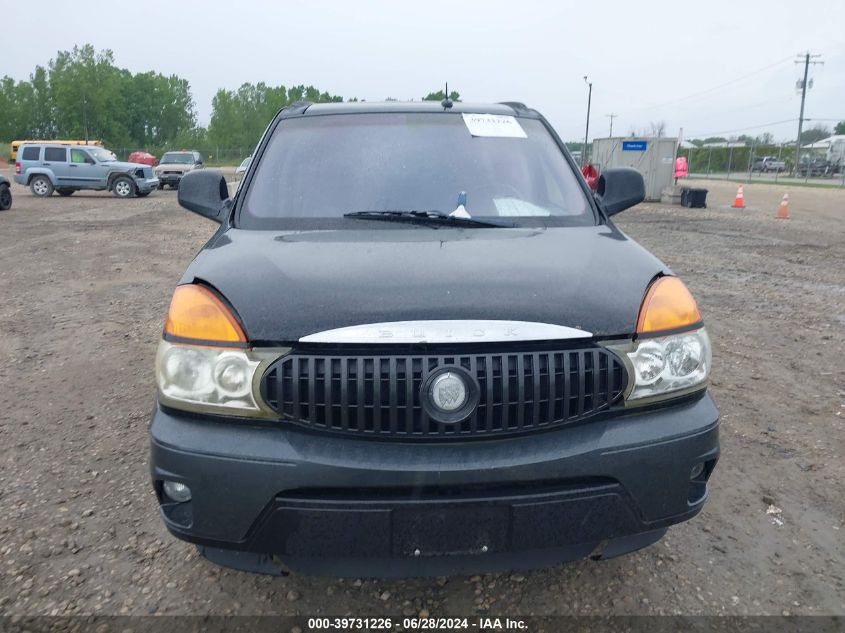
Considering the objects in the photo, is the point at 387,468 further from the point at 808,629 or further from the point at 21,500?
the point at 21,500

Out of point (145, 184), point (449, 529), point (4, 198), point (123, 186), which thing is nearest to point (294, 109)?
point (449, 529)

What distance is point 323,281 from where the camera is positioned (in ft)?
7.07

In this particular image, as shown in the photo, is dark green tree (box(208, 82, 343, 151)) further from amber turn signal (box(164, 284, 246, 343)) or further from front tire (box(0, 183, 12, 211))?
amber turn signal (box(164, 284, 246, 343))

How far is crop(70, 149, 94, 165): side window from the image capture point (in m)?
24.0

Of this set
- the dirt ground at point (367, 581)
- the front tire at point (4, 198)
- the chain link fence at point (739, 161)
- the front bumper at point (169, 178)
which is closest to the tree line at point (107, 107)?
the chain link fence at point (739, 161)

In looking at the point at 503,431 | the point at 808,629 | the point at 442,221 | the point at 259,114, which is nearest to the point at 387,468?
the point at 503,431

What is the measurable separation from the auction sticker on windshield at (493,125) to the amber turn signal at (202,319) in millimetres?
1765

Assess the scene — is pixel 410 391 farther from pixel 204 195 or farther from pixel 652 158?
pixel 652 158

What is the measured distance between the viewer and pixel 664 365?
2.11 meters

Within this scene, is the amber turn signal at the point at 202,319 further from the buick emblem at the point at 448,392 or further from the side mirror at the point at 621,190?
the side mirror at the point at 621,190

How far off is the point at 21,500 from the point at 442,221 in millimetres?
2328

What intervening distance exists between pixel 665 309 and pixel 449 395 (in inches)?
31.9

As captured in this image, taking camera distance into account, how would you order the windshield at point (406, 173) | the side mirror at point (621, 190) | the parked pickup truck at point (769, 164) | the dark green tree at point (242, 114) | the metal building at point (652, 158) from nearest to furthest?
1. the windshield at point (406, 173)
2. the side mirror at point (621, 190)
3. the metal building at point (652, 158)
4. the parked pickup truck at point (769, 164)
5. the dark green tree at point (242, 114)

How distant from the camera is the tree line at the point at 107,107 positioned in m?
74.4
